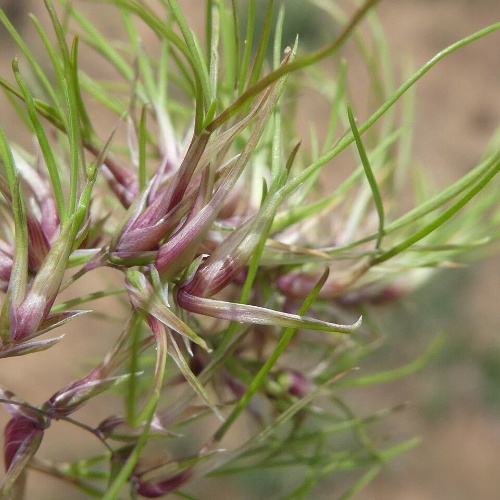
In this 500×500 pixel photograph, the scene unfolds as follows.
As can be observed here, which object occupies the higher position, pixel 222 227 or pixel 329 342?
pixel 222 227

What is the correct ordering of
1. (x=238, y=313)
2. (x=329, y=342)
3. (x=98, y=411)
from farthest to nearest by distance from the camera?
(x=98, y=411), (x=329, y=342), (x=238, y=313)

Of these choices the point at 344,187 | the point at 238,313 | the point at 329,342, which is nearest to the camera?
the point at 238,313

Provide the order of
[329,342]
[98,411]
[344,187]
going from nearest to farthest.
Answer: [344,187], [329,342], [98,411]

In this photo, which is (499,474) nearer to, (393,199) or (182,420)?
(393,199)

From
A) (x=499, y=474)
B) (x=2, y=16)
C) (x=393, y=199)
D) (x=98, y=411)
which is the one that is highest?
(x=2, y=16)

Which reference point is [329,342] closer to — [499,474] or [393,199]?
[393,199]

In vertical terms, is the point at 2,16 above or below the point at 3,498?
above

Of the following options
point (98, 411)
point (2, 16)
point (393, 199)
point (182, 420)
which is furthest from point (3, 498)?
point (98, 411)

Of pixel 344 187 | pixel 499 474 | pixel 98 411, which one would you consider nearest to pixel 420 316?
pixel 499 474

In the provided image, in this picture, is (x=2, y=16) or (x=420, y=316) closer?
(x=2, y=16)
